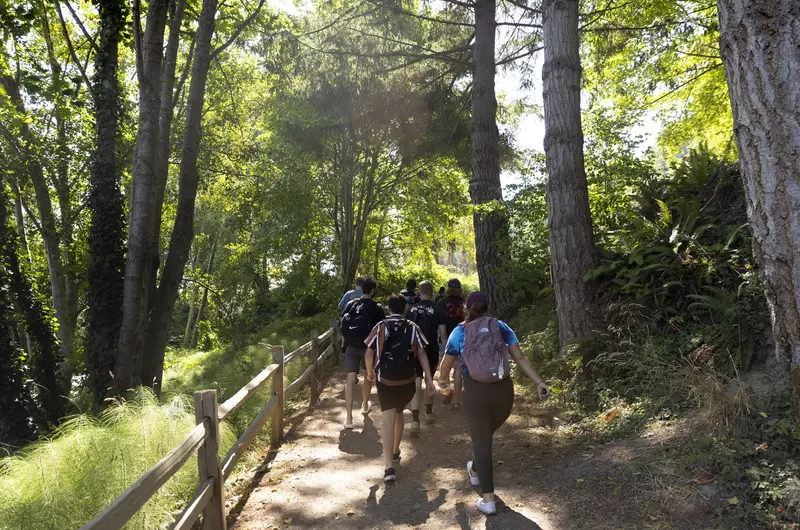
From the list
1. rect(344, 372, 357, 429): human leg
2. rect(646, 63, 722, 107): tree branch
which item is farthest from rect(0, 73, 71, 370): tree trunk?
rect(646, 63, 722, 107): tree branch

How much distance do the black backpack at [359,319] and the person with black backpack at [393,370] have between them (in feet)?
4.61

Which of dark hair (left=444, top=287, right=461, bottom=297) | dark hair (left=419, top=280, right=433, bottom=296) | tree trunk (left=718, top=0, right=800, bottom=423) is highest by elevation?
tree trunk (left=718, top=0, right=800, bottom=423)

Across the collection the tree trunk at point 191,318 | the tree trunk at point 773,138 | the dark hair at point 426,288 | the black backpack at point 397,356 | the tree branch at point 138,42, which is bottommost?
the tree trunk at point 191,318

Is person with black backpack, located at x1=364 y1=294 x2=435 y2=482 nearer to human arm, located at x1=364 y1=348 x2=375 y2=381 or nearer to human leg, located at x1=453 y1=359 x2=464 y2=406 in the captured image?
human arm, located at x1=364 y1=348 x2=375 y2=381

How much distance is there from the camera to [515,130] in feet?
58.3

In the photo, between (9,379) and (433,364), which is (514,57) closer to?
(433,364)

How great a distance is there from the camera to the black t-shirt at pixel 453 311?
26.6 feet

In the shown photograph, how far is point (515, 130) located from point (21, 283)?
554 inches

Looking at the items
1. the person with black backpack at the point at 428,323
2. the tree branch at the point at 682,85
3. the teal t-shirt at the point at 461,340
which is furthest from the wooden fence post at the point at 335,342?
the tree branch at the point at 682,85

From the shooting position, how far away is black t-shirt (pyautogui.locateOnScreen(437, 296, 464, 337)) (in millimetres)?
8102

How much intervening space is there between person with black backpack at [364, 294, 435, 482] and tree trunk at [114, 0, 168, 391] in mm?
5440

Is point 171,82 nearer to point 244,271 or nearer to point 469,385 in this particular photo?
point 469,385

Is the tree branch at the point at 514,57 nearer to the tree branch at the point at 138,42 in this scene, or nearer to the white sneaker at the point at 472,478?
the tree branch at the point at 138,42

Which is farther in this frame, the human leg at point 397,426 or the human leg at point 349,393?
the human leg at point 349,393
